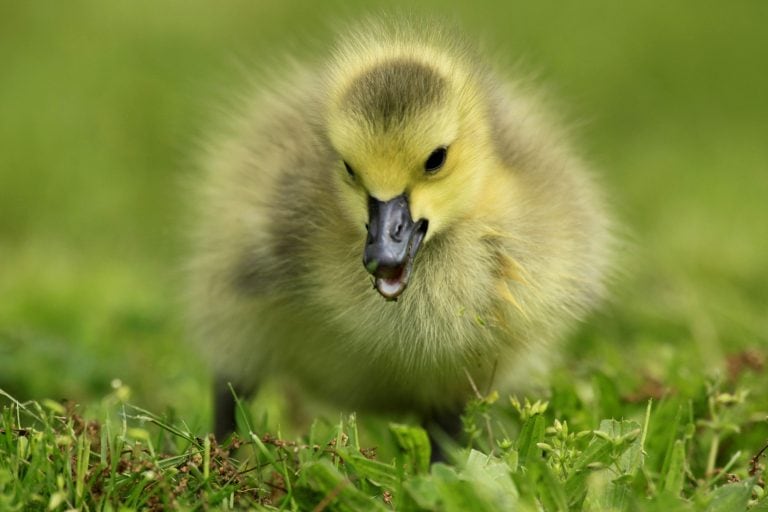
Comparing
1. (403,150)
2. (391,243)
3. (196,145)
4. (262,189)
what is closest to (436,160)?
(403,150)

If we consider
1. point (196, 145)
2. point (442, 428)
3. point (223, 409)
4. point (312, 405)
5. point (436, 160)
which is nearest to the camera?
point (436, 160)

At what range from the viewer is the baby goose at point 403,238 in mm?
2352

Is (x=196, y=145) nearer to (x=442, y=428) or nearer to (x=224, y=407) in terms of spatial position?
(x=224, y=407)

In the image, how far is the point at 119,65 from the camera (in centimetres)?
670

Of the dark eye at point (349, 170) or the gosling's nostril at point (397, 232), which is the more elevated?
the dark eye at point (349, 170)

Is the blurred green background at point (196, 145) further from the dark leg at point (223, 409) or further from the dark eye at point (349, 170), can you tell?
the dark eye at point (349, 170)

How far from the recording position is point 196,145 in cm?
358

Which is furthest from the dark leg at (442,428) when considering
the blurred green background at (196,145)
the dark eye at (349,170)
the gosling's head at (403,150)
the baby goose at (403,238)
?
the dark eye at (349,170)

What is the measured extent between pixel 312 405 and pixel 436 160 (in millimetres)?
1134

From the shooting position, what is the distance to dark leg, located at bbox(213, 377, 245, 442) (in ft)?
10.1

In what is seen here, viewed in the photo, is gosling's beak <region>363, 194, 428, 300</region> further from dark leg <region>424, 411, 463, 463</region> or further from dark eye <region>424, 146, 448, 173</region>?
dark leg <region>424, 411, 463, 463</region>

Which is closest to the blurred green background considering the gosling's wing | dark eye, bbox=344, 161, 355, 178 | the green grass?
the green grass

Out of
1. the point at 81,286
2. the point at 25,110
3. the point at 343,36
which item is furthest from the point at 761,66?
the point at 343,36

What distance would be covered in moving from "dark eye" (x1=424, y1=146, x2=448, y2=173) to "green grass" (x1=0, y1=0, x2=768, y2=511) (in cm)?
46
